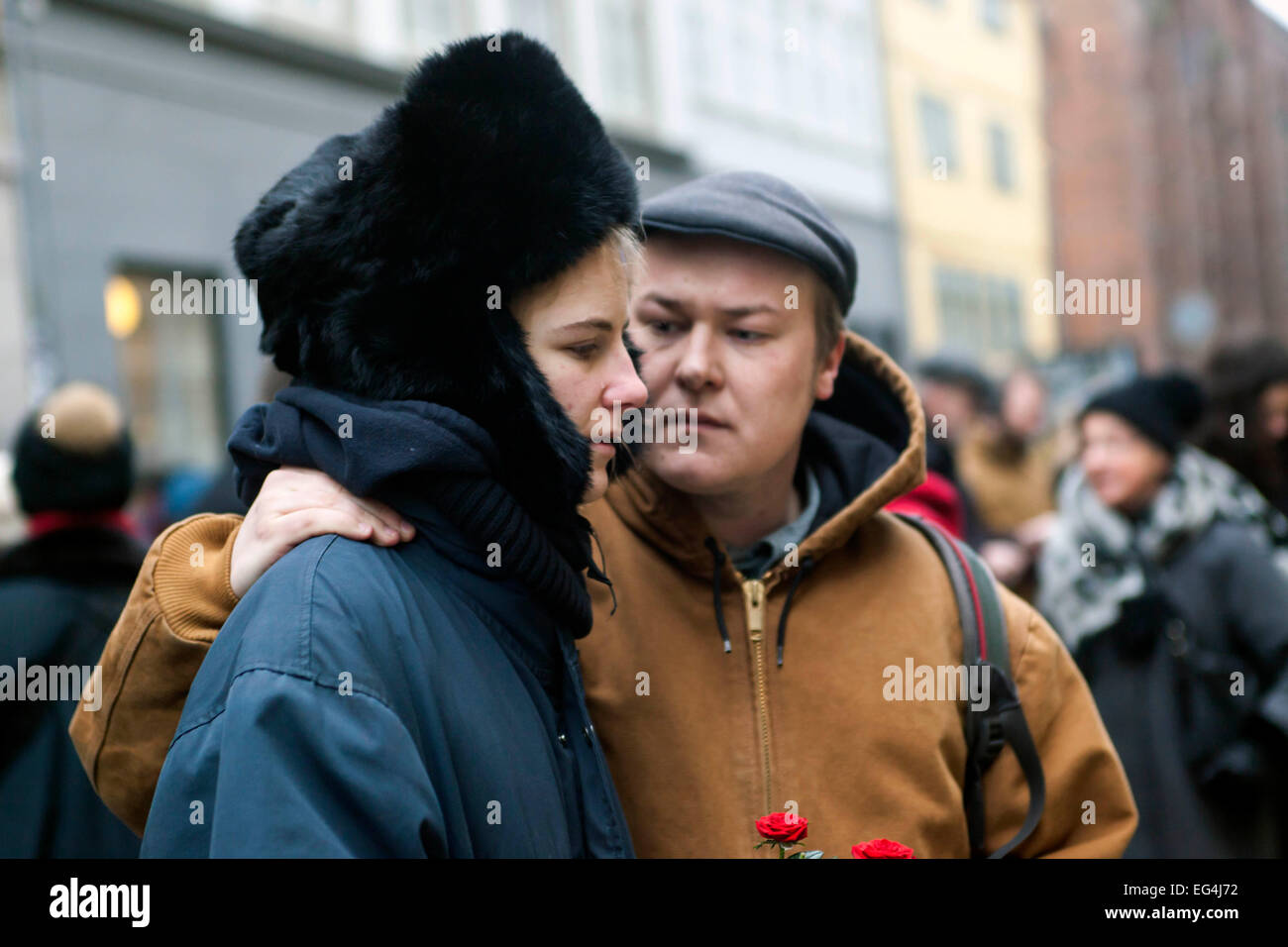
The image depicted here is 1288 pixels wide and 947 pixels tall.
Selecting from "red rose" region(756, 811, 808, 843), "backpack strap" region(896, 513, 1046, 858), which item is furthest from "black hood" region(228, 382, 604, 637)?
"backpack strap" region(896, 513, 1046, 858)

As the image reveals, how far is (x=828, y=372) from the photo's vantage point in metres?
2.58

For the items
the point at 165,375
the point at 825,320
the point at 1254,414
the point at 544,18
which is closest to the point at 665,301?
the point at 825,320

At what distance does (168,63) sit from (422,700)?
10813mm

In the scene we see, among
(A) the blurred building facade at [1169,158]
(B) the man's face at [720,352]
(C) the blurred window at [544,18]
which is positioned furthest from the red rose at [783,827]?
(A) the blurred building facade at [1169,158]

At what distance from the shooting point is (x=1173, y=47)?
2941 centimetres

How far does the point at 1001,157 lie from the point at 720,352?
23.6 meters

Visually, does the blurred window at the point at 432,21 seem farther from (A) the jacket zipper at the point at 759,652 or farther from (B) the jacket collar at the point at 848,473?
(A) the jacket zipper at the point at 759,652

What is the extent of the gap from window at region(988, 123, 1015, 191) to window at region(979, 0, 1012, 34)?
6.11ft

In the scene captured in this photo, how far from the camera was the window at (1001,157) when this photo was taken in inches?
939

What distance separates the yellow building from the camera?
2078cm

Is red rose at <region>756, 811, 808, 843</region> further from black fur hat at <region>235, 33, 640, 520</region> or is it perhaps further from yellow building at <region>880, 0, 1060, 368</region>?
yellow building at <region>880, 0, 1060, 368</region>

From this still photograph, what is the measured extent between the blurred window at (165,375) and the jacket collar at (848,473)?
28.7ft
